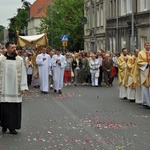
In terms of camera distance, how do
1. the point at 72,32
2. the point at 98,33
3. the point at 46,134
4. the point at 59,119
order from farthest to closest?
the point at 72,32, the point at 98,33, the point at 59,119, the point at 46,134

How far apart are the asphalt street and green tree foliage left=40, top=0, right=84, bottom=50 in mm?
48085

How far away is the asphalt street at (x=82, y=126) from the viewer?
392 inches

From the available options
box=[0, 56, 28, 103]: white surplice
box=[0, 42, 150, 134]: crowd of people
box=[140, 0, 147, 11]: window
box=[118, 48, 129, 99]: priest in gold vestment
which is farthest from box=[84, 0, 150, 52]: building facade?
box=[0, 56, 28, 103]: white surplice

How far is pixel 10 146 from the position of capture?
9.85 m

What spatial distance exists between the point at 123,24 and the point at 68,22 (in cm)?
2221

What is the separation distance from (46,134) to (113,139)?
145 cm

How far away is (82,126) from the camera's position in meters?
12.4

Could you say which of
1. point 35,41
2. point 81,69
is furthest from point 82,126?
point 81,69

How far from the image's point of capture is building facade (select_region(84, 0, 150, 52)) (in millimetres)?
39031

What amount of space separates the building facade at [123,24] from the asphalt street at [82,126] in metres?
15.9

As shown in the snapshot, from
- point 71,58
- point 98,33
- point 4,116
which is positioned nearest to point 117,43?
point 98,33

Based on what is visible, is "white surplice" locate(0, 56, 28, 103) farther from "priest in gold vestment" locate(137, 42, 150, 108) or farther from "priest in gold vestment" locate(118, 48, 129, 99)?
"priest in gold vestment" locate(118, 48, 129, 99)

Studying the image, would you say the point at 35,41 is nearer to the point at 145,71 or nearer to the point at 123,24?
the point at 145,71

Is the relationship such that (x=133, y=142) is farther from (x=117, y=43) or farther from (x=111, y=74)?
(x=117, y=43)
